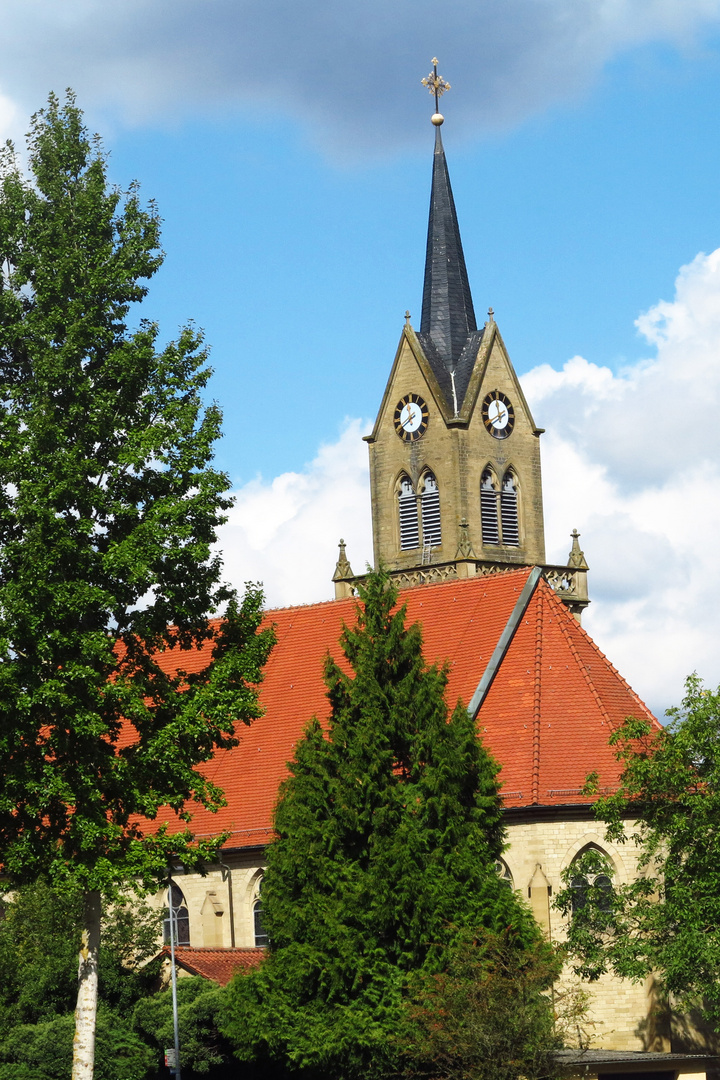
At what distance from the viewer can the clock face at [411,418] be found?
63.8m

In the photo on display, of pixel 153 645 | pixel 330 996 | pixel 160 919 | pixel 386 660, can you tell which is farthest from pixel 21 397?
pixel 160 919

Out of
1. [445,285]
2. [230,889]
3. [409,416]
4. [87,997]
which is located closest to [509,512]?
[409,416]

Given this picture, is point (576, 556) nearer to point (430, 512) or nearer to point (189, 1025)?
point (430, 512)

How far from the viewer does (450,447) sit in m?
62.5

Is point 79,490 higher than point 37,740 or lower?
higher

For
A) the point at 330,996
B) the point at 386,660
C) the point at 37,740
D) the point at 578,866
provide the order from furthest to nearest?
the point at 578,866 < the point at 386,660 < the point at 330,996 < the point at 37,740

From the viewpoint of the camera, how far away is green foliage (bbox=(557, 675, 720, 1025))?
1176 inches

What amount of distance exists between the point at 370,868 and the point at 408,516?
33508 mm

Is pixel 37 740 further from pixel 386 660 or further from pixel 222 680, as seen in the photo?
pixel 386 660

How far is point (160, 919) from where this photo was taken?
37.3m

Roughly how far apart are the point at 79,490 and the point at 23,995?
413 inches

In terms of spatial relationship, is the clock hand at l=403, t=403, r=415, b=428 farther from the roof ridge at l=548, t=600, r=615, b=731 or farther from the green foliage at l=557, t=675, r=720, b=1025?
the green foliage at l=557, t=675, r=720, b=1025

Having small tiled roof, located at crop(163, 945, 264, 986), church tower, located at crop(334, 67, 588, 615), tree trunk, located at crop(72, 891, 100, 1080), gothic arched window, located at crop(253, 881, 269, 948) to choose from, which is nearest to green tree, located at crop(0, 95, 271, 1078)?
tree trunk, located at crop(72, 891, 100, 1080)

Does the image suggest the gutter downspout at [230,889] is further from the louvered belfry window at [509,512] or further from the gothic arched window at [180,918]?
the louvered belfry window at [509,512]
